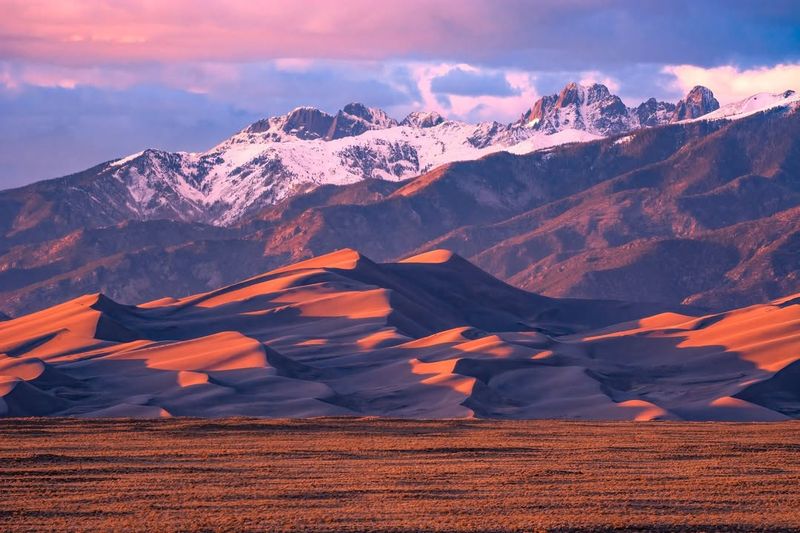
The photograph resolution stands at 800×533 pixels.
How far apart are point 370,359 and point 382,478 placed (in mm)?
79696

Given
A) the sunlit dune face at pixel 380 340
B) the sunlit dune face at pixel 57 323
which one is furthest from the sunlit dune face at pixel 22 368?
the sunlit dune face at pixel 380 340

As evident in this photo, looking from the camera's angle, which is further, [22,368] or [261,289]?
[261,289]

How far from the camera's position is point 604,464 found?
47406 mm

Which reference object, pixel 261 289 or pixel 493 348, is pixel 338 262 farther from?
pixel 493 348

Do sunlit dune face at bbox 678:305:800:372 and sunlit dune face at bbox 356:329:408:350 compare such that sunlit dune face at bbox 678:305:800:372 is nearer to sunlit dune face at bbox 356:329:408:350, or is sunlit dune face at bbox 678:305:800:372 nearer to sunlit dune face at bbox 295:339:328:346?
sunlit dune face at bbox 356:329:408:350

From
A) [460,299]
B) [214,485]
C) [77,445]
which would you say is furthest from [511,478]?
[460,299]

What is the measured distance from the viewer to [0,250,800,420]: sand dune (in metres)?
95.2

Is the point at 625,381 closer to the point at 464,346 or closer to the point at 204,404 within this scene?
the point at 464,346

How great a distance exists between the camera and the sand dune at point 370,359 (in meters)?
95.2

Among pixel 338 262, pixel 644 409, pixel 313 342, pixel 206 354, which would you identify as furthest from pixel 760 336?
pixel 338 262

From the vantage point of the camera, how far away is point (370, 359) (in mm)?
122375

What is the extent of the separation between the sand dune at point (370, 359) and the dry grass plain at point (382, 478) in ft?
98.5

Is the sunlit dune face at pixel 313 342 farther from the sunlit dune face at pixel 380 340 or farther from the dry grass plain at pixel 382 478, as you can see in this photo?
the dry grass plain at pixel 382 478

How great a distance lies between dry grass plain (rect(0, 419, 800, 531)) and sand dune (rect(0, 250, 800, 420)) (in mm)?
30035
